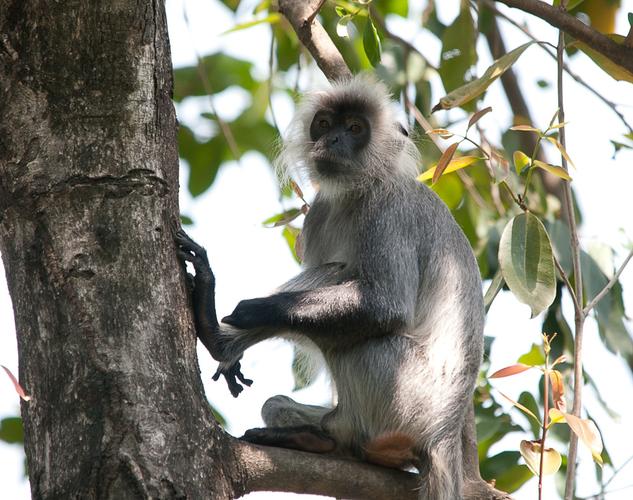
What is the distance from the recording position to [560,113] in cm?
382

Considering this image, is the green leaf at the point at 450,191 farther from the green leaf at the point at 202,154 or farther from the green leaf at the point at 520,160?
the green leaf at the point at 520,160

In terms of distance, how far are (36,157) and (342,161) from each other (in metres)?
2.26

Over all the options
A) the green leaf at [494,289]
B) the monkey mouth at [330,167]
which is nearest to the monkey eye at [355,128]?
the monkey mouth at [330,167]

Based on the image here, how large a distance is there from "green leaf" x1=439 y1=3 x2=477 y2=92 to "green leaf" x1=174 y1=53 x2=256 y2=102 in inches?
70.2

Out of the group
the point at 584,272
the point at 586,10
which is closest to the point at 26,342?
the point at 584,272

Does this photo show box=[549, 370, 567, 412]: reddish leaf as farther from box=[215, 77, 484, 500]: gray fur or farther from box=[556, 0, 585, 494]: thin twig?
box=[215, 77, 484, 500]: gray fur

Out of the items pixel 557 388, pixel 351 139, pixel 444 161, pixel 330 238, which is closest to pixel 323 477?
pixel 557 388

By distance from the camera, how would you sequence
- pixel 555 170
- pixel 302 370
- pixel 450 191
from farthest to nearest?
1. pixel 450 191
2. pixel 302 370
3. pixel 555 170

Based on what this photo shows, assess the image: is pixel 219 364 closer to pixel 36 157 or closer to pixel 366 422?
pixel 366 422

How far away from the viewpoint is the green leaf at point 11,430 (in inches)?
201

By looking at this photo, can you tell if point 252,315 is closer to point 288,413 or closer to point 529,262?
point 288,413

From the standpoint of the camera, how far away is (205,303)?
3.87 meters

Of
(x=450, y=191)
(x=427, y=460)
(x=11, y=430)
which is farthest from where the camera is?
(x=450, y=191)

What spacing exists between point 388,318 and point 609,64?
1497 mm
